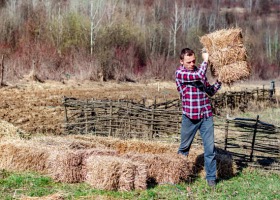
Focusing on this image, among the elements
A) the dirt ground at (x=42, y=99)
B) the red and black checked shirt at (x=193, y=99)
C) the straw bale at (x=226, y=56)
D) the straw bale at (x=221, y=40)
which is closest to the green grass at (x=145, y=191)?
the red and black checked shirt at (x=193, y=99)

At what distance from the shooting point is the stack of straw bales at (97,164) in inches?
219

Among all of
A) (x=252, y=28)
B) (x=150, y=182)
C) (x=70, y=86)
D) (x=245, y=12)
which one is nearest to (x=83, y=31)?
(x=70, y=86)

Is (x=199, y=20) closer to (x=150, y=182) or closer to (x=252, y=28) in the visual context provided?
(x=252, y=28)

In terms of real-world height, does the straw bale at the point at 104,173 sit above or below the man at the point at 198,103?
below

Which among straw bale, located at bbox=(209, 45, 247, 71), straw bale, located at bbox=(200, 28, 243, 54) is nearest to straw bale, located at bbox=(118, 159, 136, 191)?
straw bale, located at bbox=(209, 45, 247, 71)

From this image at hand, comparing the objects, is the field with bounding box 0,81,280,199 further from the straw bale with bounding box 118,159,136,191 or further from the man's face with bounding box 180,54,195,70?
the man's face with bounding box 180,54,195,70

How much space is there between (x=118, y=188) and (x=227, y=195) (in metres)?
1.42

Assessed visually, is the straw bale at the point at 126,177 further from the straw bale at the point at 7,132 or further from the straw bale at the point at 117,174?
the straw bale at the point at 7,132

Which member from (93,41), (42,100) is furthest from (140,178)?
(93,41)

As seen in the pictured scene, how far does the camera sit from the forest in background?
26.6 meters

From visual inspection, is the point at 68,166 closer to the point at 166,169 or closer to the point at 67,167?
the point at 67,167

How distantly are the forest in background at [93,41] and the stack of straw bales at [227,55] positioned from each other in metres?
10.7

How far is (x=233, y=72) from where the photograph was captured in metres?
Answer: 6.48

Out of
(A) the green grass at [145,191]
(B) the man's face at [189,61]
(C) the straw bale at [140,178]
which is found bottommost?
(A) the green grass at [145,191]
